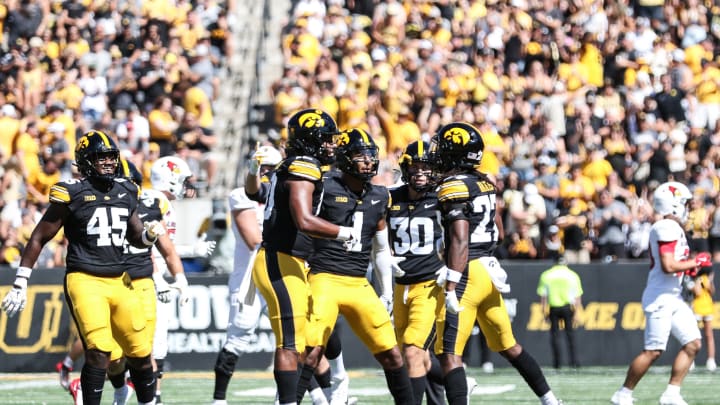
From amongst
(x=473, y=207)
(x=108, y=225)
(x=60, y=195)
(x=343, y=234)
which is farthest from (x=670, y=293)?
(x=60, y=195)

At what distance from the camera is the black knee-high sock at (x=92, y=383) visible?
9.69 meters

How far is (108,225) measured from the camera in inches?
394

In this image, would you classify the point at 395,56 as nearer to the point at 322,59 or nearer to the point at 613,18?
the point at 322,59

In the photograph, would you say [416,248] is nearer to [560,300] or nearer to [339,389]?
[339,389]

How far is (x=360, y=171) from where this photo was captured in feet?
32.7

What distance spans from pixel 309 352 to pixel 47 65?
1273 centimetres

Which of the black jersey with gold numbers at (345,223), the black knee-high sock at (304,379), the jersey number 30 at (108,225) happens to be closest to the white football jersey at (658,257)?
the black jersey with gold numbers at (345,223)

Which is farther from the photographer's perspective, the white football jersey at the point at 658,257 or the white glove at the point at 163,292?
the white football jersey at the point at 658,257

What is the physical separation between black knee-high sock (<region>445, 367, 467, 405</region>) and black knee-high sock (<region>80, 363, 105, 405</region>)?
236cm

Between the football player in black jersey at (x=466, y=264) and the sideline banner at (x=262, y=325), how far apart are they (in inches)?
286

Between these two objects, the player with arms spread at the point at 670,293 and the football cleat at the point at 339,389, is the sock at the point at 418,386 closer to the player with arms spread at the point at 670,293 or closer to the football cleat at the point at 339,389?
the football cleat at the point at 339,389

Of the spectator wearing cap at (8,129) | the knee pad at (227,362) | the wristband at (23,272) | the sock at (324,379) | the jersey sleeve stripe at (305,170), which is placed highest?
the spectator wearing cap at (8,129)

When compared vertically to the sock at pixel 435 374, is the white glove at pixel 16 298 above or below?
above

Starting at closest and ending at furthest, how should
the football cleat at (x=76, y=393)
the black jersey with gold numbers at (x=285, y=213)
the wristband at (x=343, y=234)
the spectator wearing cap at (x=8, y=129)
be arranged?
the wristband at (x=343, y=234) → the black jersey with gold numbers at (x=285, y=213) → the football cleat at (x=76, y=393) → the spectator wearing cap at (x=8, y=129)
